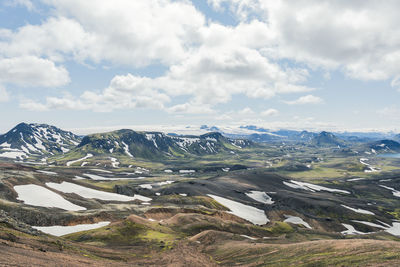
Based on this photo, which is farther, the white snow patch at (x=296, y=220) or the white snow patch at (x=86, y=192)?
the white snow patch at (x=86, y=192)

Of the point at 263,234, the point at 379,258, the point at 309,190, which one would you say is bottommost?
the point at 309,190

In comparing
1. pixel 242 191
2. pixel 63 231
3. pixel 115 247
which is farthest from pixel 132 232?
pixel 242 191

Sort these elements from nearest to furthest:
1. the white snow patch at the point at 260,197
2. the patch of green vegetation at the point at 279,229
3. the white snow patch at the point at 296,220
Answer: the patch of green vegetation at the point at 279,229 < the white snow patch at the point at 296,220 < the white snow patch at the point at 260,197

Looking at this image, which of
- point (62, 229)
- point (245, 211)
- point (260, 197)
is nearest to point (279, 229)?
point (245, 211)

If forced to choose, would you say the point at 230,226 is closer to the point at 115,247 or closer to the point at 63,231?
the point at 115,247

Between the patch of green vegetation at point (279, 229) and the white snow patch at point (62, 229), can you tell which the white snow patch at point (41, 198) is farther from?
the patch of green vegetation at point (279, 229)

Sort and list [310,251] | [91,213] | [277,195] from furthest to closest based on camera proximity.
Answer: [277,195], [91,213], [310,251]

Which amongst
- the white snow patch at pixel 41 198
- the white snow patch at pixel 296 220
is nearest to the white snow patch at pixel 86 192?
the white snow patch at pixel 41 198
